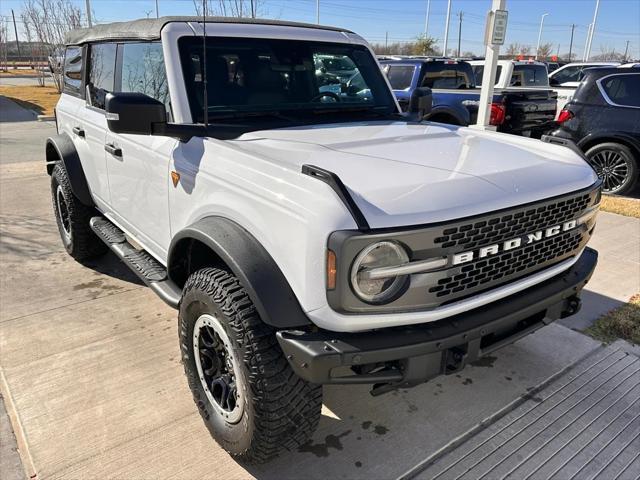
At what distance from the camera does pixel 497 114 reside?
887 cm

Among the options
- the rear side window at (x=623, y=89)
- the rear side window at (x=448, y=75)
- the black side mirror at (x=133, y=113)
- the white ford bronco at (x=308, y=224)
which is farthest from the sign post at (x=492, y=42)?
the black side mirror at (x=133, y=113)

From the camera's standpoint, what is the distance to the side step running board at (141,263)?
2882mm

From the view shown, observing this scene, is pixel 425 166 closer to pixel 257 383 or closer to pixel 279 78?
pixel 257 383

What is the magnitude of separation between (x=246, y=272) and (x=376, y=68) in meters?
2.43

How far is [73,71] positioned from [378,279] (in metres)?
4.18

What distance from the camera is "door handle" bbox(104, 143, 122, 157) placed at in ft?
11.3

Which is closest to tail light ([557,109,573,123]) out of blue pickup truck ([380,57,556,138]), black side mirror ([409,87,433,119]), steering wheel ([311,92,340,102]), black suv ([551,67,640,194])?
black suv ([551,67,640,194])

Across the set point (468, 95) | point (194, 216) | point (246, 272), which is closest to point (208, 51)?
point (194, 216)

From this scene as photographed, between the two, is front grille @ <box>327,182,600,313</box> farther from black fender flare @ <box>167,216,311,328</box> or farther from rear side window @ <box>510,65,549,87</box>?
rear side window @ <box>510,65,549,87</box>

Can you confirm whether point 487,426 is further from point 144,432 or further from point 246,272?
point 144,432

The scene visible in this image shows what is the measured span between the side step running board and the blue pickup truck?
19.4ft

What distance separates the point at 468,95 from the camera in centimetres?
971

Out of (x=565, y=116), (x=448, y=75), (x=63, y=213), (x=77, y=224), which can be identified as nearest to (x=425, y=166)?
(x=77, y=224)

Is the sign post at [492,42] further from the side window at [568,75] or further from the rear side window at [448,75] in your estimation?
the side window at [568,75]
